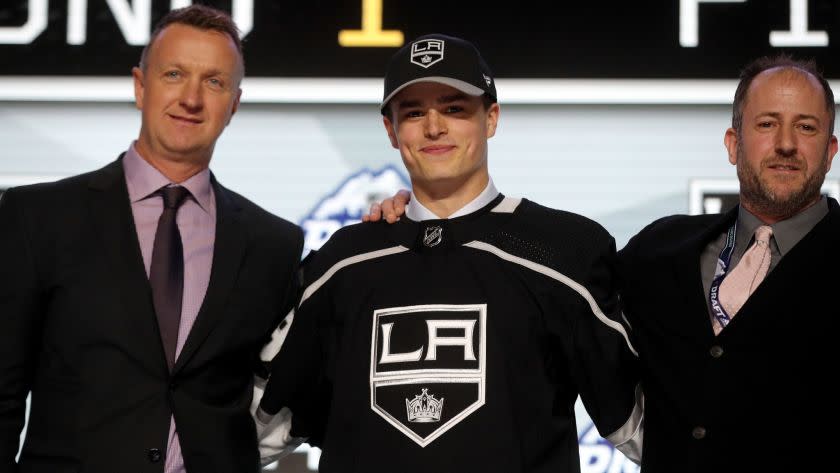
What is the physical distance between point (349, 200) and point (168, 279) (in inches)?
53.9

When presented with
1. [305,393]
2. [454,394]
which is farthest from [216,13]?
[454,394]

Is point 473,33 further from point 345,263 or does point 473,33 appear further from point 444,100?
point 345,263

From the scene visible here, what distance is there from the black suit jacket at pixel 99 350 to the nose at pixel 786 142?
1.07 meters

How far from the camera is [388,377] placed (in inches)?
87.4

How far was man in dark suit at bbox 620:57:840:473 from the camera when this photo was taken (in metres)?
A: 2.11

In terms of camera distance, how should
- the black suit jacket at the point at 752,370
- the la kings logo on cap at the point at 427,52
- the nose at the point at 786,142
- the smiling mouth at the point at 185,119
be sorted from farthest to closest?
the smiling mouth at the point at 185,119 → the la kings logo on cap at the point at 427,52 → the nose at the point at 786,142 → the black suit jacket at the point at 752,370

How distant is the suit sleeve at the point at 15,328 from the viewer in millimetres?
2238

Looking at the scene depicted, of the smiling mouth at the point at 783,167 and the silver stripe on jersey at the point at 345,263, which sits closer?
the smiling mouth at the point at 783,167

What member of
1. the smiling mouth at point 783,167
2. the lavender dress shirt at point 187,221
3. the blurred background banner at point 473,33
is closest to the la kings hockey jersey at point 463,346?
the lavender dress shirt at point 187,221

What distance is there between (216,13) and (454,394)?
995mm

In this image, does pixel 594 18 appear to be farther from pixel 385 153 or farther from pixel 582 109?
pixel 385 153

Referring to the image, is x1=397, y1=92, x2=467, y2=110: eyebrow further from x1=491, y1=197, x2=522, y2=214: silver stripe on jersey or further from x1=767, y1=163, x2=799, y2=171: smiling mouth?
x1=767, y1=163, x2=799, y2=171: smiling mouth

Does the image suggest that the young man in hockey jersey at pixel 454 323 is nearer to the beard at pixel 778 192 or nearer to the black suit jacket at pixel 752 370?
the black suit jacket at pixel 752 370

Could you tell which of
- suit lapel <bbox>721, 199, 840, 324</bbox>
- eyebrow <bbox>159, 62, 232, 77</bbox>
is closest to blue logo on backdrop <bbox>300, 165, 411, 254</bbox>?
eyebrow <bbox>159, 62, 232, 77</bbox>
